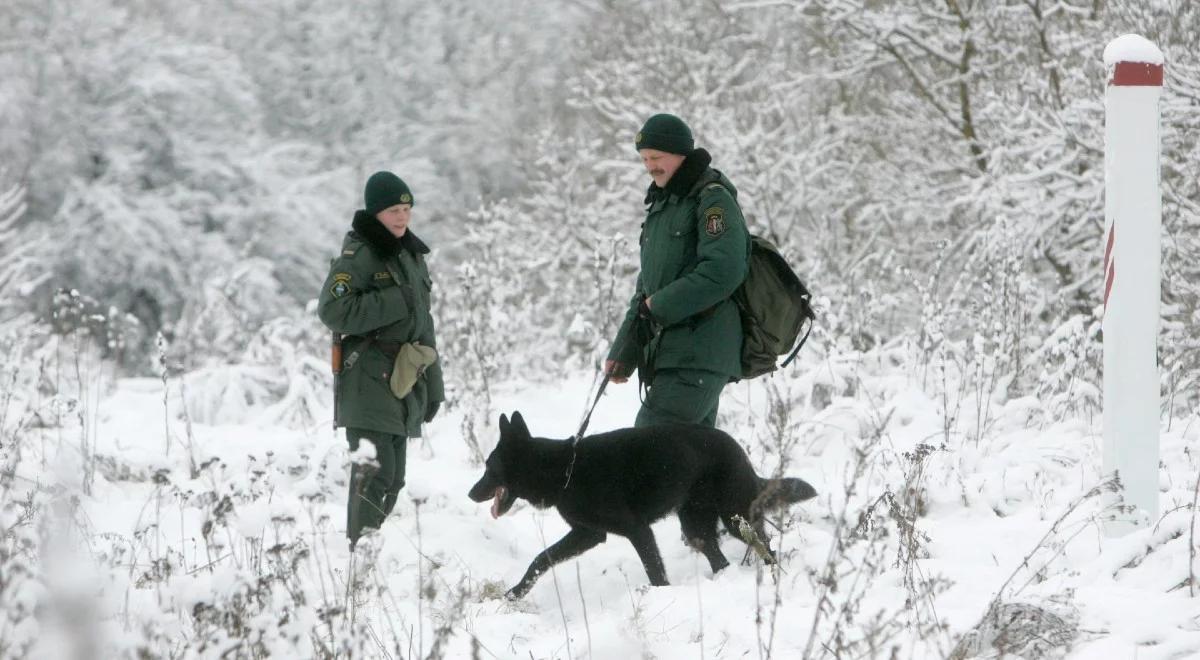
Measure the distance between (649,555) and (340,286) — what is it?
1649 millimetres

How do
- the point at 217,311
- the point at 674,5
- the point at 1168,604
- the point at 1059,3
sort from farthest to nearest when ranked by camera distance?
the point at 674,5 < the point at 217,311 < the point at 1059,3 < the point at 1168,604

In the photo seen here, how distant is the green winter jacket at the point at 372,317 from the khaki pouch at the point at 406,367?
37 millimetres

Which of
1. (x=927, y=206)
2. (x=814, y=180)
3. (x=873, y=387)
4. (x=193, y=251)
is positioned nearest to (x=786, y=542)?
(x=873, y=387)

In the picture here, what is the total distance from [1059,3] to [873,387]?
4.28 m

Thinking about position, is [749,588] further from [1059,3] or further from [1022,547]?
[1059,3]

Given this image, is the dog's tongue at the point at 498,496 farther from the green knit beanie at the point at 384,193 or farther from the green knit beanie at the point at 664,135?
the green knit beanie at the point at 664,135

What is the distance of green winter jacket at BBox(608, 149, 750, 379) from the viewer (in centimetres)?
426

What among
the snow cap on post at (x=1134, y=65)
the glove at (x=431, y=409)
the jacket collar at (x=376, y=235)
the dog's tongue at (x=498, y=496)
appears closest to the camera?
the snow cap on post at (x=1134, y=65)

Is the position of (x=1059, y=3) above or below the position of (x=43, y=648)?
above

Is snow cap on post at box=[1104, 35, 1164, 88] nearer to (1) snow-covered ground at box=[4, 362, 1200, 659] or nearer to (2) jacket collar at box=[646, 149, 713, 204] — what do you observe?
(1) snow-covered ground at box=[4, 362, 1200, 659]

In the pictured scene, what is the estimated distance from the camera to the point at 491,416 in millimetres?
7535

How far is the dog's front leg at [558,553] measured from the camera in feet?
14.3

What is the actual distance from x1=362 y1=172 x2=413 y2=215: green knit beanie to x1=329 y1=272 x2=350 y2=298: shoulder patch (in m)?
0.30

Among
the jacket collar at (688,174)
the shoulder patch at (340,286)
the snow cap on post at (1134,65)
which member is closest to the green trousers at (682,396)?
the jacket collar at (688,174)
